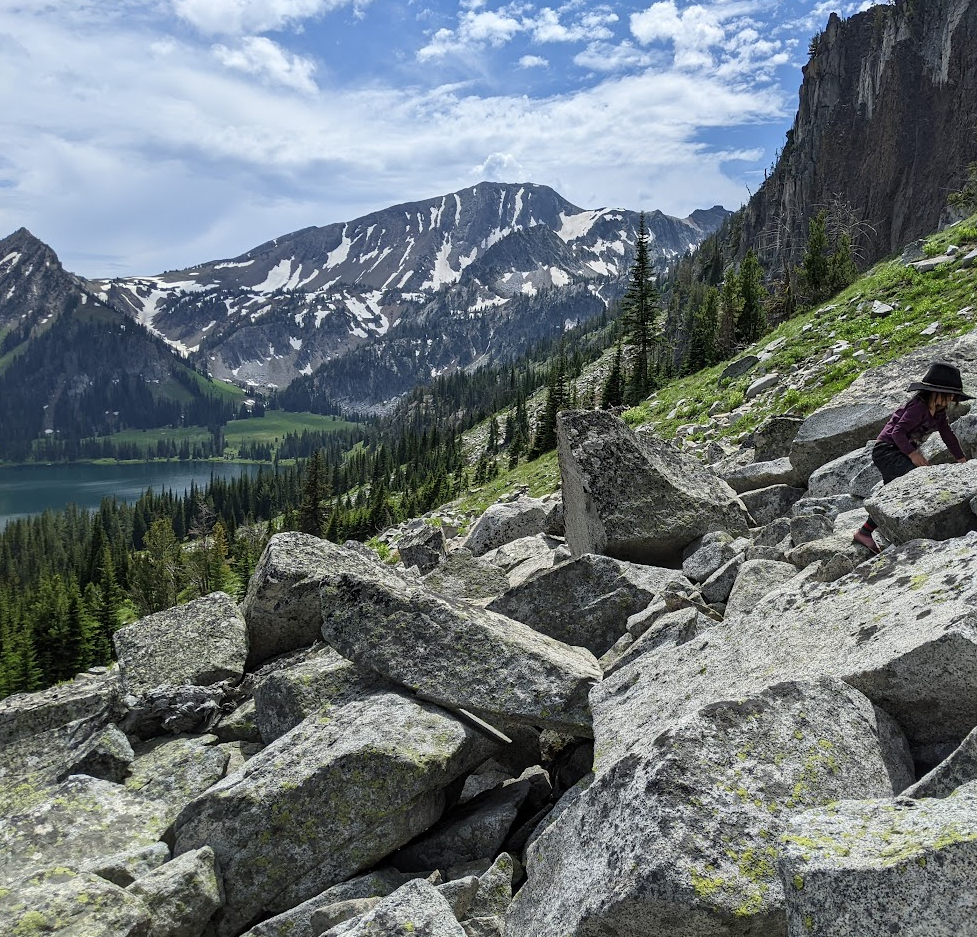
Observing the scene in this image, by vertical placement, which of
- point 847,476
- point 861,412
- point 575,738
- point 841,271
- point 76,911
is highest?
point 841,271

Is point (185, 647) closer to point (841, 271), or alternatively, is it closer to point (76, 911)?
point (76, 911)

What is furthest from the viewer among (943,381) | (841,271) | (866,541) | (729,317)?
(729,317)

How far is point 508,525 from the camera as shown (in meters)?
21.2

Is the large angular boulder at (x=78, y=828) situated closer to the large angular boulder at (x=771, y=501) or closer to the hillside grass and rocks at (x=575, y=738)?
the hillside grass and rocks at (x=575, y=738)

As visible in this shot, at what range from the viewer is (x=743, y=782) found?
4.54 metres

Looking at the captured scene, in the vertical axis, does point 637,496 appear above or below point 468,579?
above

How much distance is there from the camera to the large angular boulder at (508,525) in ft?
68.3

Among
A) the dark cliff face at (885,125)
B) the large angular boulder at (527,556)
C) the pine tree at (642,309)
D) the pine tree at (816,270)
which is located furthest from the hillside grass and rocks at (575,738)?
the dark cliff face at (885,125)

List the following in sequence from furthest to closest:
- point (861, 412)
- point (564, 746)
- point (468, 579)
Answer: point (468, 579), point (861, 412), point (564, 746)

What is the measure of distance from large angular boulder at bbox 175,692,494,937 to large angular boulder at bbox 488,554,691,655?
3787mm

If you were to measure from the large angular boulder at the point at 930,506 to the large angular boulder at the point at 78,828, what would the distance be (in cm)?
947

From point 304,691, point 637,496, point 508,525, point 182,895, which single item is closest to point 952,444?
point 637,496

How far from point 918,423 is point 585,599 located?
18.8ft

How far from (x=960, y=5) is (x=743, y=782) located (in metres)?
173
